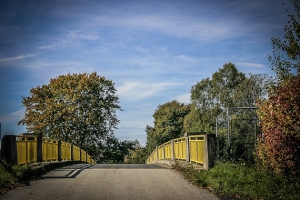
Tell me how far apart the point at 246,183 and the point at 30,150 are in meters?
8.29

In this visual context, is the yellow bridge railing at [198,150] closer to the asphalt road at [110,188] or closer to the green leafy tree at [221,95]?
the asphalt road at [110,188]

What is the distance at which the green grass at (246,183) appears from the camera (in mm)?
9669

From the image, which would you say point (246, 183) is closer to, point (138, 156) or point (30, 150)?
point (30, 150)

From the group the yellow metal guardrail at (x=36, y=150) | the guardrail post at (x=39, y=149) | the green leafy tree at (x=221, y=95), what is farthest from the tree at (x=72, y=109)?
the guardrail post at (x=39, y=149)

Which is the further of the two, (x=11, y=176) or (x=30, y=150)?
(x=30, y=150)

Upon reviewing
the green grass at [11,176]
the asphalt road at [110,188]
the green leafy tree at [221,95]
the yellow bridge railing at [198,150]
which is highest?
the green leafy tree at [221,95]

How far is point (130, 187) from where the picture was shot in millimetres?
11070

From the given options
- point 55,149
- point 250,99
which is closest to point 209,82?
point 250,99

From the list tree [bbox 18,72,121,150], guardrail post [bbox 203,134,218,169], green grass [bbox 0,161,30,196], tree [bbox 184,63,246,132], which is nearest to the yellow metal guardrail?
green grass [bbox 0,161,30,196]

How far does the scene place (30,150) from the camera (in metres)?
14.6

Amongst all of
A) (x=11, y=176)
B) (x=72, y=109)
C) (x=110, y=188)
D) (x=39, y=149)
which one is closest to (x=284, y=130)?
(x=110, y=188)

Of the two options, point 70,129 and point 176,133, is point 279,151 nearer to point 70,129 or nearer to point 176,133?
point 70,129

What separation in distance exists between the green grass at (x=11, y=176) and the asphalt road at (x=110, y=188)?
31 centimetres

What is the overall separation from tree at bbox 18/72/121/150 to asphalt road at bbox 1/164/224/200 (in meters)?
25.9
